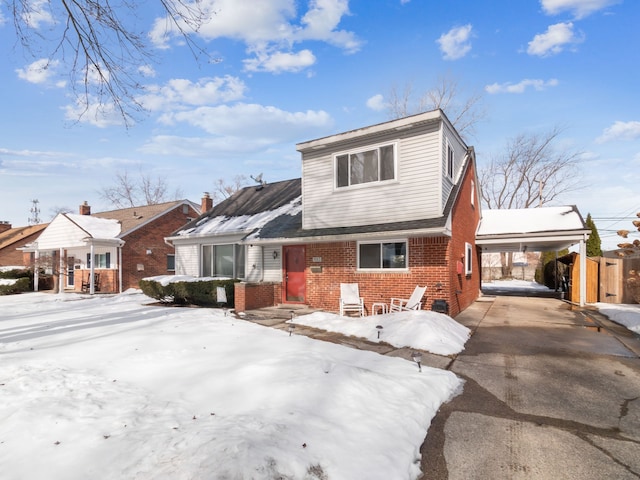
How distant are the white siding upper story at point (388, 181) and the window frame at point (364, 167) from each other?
0.11ft

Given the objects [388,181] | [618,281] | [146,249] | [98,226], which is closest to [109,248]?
[98,226]

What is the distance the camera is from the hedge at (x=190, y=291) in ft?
42.3

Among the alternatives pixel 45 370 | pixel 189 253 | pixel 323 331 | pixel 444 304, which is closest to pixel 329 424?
pixel 45 370

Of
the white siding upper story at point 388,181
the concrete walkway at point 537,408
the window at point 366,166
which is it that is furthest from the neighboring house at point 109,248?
the concrete walkway at point 537,408

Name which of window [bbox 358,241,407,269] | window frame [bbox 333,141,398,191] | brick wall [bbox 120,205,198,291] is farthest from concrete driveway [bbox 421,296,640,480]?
brick wall [bbox 120,205,198,291]

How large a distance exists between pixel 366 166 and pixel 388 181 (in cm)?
96

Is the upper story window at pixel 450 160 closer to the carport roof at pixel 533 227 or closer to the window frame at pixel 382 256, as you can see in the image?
the window frame at pixel 382 256

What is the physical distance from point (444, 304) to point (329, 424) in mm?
6536

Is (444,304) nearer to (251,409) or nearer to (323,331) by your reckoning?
(323,331)

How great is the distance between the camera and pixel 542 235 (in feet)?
43.2

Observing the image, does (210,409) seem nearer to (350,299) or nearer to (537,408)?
(537,408)

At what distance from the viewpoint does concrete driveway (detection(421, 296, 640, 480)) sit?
3.16m

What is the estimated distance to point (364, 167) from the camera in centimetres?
1098

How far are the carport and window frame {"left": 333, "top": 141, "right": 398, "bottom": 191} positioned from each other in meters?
6.64
